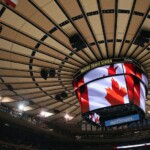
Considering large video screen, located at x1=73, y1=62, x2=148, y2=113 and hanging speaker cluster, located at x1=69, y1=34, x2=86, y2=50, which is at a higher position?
hanging speaker cluster, located at x1=69, y1=34, x2=86, y2=50

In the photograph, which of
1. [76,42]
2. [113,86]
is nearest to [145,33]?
[76,42]

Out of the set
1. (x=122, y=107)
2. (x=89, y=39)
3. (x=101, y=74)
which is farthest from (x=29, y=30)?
(x=122, y=107)

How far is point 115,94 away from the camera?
39.9 feet

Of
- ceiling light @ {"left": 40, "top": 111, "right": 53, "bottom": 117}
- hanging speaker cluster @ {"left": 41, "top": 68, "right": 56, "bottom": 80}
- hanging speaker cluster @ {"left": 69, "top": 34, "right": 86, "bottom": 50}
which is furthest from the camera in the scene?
ceiling light @ {"left": 40, "top": 111, "right": 53, "bottom": 117}

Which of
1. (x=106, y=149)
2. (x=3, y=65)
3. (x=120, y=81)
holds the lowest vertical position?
(x=106, y=149)

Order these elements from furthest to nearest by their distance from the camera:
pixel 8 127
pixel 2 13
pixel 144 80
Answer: pixel 8 127, pixel 144 80, pixel 2 13

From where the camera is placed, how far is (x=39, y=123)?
Answer: 74.6 ft

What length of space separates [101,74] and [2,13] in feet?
18.8

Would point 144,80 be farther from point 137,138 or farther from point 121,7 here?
point 137,138

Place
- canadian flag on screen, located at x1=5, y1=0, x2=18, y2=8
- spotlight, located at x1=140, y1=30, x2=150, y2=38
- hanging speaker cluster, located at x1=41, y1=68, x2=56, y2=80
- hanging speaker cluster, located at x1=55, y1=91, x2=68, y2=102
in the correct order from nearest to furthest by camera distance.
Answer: canadian flag on screen, located at x1=5, y1=0, x2=18, y2=8
spotlight, located at x1=140, y1=30, x2=150, y2=38
hanging speaker cluster, located at x1=41, y1=68, x2=56, y2=80
hanging speaker cluster, located at x1=55, y1=91, x2=68, y2=102

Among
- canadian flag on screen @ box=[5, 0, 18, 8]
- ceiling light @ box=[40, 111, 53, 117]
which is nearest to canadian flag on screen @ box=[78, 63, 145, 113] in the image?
canadian flag on screen @ box=[5, 0, 18, 8]

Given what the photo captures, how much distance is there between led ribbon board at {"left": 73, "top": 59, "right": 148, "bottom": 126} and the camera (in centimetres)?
1209

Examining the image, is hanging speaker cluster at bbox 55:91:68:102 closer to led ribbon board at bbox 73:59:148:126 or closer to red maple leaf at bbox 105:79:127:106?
led ribbon board at bbox 73:59:148:126

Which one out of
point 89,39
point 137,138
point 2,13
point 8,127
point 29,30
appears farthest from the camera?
point 137,138
